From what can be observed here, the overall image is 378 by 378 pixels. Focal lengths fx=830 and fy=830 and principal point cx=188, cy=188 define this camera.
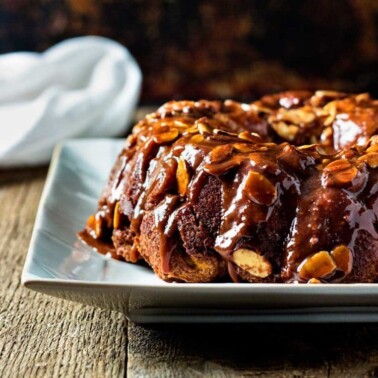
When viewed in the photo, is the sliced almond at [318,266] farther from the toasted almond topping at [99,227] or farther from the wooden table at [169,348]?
the toasted almond topping at [99,227]

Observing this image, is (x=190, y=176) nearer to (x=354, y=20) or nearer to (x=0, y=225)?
(x=0, y=225)

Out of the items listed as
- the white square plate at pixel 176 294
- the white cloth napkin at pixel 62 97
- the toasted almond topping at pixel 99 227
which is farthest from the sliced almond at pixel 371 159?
the white cloth napkin at pixel 62 97

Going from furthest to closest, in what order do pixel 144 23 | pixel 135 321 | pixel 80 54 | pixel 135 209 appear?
pixel 144 23 < pixel 80 54 < pixel 135 209 < pixel 135 321

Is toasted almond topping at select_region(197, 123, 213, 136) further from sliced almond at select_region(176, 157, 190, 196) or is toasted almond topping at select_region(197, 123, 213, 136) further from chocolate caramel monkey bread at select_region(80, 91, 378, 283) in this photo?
sliced almond at select_region(176, 157, 190, 196)

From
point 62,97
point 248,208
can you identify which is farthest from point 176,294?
point 62,97

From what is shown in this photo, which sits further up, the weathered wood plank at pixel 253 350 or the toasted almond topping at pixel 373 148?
the toasted almond topping at pixel 373 148

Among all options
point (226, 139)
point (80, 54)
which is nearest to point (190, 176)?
point (226, 139)
